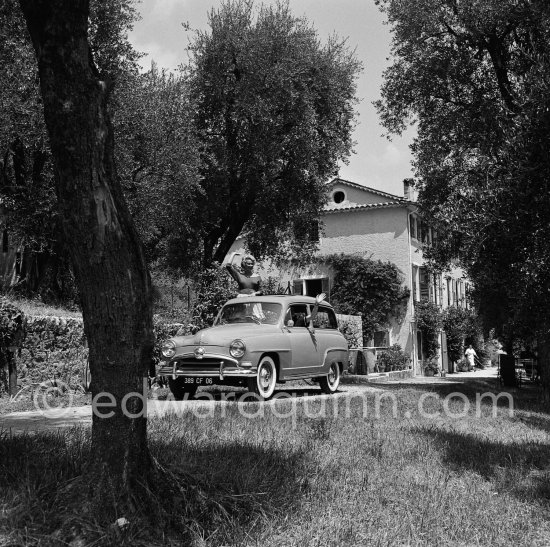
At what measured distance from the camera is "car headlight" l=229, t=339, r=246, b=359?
1134 cm

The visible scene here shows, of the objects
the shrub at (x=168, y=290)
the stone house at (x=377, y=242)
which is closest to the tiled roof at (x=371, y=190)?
the stone house at (x=377, y=242)

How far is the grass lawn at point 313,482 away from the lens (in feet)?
13.0

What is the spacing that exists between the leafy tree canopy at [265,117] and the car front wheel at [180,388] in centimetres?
1149

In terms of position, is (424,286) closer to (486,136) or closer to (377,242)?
(377,242)

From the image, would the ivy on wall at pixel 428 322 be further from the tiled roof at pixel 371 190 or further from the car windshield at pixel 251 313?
the car windshield at pixel 251 313

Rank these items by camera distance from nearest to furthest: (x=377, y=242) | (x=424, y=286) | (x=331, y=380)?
(x=331, y=380) < (x=377, y=242) < (x=424, y=286)

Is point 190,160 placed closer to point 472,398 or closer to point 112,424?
point 472,398

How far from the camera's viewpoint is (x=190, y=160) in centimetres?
2155

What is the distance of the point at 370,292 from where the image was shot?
38.2 m

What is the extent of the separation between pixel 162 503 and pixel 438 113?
18.1m

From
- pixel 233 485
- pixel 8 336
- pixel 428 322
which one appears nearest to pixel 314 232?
pixel 428 322

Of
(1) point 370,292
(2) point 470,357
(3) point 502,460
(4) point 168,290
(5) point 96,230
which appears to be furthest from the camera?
(4) point 168,290

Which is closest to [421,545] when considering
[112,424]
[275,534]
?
[275,534]

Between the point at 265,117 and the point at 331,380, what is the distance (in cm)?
1093
